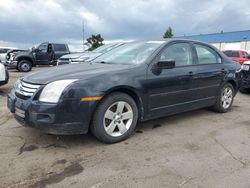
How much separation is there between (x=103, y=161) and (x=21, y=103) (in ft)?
4.38

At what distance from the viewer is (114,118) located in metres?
A: 3.57

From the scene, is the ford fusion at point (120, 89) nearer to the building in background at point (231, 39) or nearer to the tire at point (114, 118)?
the tire at point (114, 118)

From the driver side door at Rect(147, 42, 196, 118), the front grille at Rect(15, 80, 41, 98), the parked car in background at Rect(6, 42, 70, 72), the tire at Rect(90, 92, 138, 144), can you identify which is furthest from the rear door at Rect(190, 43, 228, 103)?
the parked car in background at Rect(6, 42, 70, 72)

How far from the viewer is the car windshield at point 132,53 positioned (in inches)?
160

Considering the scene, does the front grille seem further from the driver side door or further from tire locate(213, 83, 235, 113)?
tire locate(213, 83, 235, 113)

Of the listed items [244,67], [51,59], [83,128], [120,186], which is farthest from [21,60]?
[120,186]

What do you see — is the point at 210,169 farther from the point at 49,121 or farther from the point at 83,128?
the point at 49,121

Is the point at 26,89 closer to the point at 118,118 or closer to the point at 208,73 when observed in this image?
the point at 118,118

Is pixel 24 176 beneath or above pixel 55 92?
beneath

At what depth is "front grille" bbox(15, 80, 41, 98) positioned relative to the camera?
3.26 metres

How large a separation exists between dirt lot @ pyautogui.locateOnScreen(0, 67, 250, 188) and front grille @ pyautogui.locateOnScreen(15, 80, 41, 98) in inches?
28.2

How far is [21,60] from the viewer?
624 inches

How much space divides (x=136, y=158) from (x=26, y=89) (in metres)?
1.71

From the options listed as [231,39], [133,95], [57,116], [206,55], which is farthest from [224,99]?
[231,39]
